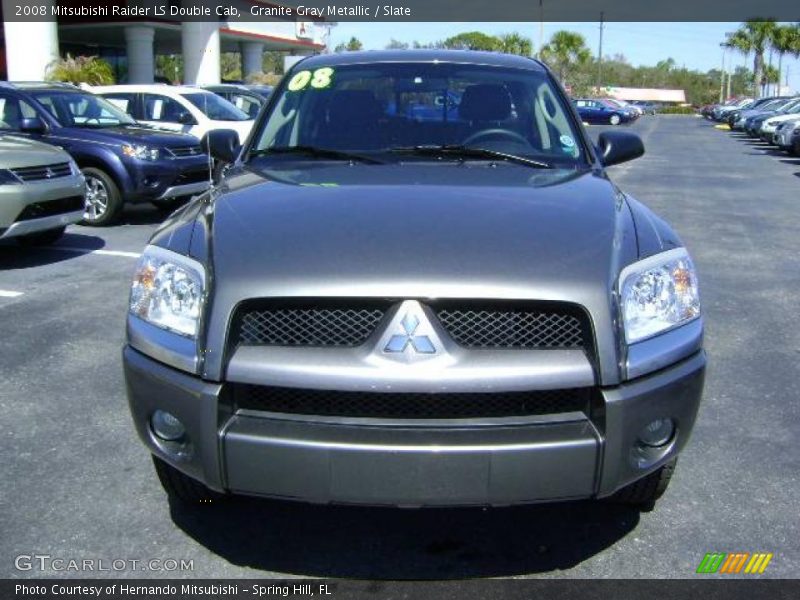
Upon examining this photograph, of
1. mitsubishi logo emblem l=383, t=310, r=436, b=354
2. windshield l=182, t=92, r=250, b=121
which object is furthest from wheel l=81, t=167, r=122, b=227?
mitsubishi logo emblem l=383, t=310, r=436, b=354

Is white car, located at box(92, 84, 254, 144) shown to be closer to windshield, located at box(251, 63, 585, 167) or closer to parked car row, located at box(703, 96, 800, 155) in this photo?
windshield, located at box(251, 63, 585, 167)

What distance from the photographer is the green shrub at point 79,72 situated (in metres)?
23.0

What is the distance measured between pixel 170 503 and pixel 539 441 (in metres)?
1.60

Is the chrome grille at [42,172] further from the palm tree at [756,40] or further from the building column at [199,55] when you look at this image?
the palm tree at [756,40]

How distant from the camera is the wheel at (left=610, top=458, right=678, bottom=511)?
302 centimetres

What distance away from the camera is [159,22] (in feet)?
100

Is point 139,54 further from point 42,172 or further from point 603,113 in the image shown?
point 603,113

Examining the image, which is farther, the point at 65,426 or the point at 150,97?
the point at 150,97

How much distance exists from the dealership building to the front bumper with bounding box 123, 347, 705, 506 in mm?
24133

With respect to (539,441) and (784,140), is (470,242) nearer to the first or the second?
(539,441)

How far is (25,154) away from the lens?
7.65 metres

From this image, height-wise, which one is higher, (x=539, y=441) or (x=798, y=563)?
(x=539, y=441)

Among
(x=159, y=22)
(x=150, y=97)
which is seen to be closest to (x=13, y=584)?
(x=150, y=97)

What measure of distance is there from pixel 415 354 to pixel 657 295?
820 mm
